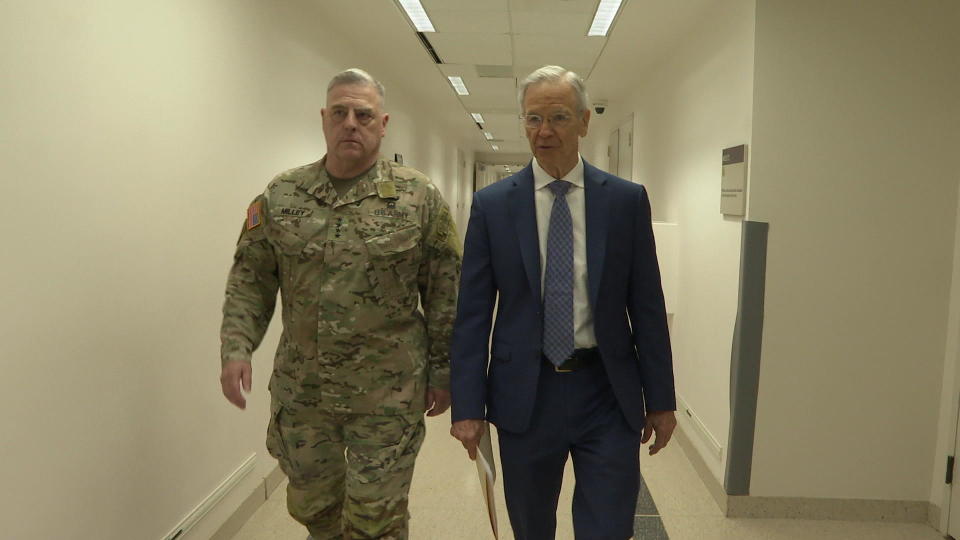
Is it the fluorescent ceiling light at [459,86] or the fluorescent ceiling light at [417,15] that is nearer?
the fluorescent ceiling light at [417,15]

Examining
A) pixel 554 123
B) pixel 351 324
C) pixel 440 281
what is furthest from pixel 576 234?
pixel 351 324

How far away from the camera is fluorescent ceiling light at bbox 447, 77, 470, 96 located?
5.73 m

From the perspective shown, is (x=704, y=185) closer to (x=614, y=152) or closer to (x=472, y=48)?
(x=472, y=48)

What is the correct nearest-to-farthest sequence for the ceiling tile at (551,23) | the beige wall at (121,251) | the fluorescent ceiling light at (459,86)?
the beige wall at (121,251)
the ceiling tile at (551,23)
the fluorescent ceiling light at (459,86)

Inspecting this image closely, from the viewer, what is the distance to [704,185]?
3.50m

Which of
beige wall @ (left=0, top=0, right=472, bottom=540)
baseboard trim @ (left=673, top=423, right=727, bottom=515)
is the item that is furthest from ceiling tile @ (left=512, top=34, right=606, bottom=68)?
baseboard trim @ (left=673, top=423, right=727, bottom=515)

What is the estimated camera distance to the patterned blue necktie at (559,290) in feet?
5.17

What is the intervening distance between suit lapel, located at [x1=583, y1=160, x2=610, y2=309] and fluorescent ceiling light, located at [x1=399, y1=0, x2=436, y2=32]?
235 cm

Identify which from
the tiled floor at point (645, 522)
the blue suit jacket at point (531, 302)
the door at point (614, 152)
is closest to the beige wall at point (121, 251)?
the tiled floor at point (645, 522)

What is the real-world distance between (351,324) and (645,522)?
1673mm

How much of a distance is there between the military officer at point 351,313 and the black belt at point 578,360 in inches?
17.7

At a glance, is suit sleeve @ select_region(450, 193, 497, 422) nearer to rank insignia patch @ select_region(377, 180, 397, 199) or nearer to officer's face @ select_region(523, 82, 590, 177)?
officer's face @ select_region(523, 82, 590, 177)

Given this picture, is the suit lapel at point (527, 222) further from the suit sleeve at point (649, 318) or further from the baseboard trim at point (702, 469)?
the baseboard trim at point (702, 469)

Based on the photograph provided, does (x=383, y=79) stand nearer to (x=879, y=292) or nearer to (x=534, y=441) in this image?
(x=879, y=292)
